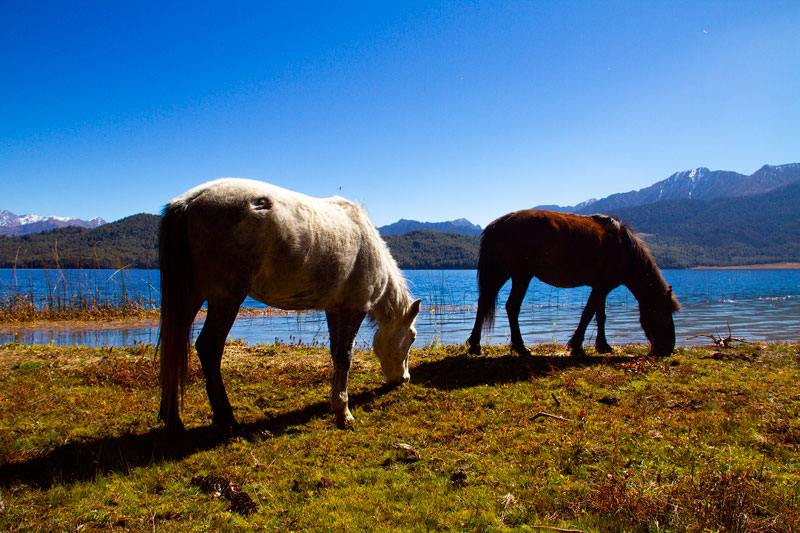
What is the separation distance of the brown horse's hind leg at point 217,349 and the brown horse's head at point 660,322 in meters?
8.22

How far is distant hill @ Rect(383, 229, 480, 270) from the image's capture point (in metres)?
104

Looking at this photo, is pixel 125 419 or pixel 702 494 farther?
pixel 125 419

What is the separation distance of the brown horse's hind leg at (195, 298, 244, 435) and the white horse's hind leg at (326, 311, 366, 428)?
3.62ft

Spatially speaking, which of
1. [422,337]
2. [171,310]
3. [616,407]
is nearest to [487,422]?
[616,407]

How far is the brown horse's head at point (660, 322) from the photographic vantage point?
8656 mm

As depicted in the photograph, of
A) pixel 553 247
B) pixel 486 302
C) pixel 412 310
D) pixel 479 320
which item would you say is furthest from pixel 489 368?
pixel 553 247

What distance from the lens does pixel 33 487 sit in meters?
3.10

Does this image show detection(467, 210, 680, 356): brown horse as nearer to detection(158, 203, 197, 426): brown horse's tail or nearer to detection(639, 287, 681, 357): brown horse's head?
detection(639, 287, 681, 357): brown horse's head

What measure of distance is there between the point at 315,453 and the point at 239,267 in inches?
74.4

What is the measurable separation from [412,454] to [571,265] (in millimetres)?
5863

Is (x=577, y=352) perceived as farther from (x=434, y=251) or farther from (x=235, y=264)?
(x=434, y=251)

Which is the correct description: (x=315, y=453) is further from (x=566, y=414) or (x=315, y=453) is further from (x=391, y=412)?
(x=566, y=414)

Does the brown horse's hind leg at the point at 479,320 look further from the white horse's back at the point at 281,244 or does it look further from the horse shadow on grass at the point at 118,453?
the horse shadow on grass at the point at 118,453

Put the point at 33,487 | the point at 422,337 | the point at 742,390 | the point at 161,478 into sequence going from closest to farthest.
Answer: the point at 33,487, the point at 161,478, the point at 742,390, the point at 422,337
